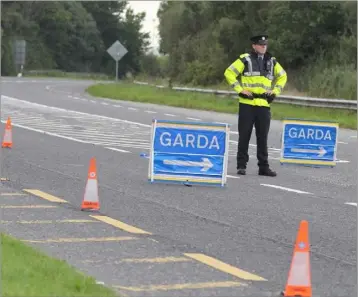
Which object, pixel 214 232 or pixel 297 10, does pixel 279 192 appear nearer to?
pixel 214 232

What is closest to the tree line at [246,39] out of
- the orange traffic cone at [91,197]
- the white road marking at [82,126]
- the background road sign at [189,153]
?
the white road marking at [82,126]

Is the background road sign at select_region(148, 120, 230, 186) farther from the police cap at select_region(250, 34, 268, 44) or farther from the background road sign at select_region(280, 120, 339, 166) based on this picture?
the background road sign at select_region(280, 120, 339, 166)

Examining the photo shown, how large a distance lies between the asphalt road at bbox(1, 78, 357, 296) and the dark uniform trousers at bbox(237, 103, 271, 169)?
0.31 m

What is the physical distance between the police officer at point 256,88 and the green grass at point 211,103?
41.9ft

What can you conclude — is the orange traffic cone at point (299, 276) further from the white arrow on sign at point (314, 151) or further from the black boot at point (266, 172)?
the white arrow on sign at point (314, 151)

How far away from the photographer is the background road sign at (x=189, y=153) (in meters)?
12.9

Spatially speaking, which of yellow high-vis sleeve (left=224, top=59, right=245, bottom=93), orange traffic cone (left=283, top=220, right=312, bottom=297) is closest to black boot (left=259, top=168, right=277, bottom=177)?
yellow high-vis sleeve (left=224, top=59, right=245, bottom=93)

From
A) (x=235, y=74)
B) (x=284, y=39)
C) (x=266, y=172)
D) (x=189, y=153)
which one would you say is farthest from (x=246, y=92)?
(x=284, y=39)

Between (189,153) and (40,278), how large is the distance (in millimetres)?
6414

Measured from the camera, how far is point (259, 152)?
14.4 meters

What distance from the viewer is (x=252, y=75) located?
46.0 ft

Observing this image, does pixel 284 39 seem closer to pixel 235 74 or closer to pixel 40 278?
pixel 235 74

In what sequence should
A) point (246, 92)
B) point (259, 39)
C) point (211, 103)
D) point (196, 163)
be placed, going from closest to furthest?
point (196, 163), point (259, 39), point (246, 92), point (211, 103)

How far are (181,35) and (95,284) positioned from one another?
62850mm
